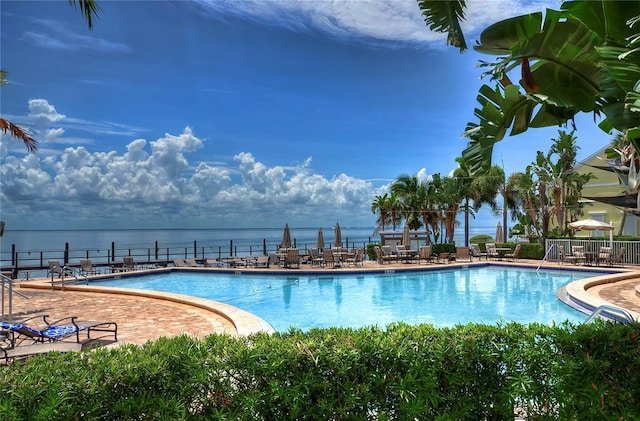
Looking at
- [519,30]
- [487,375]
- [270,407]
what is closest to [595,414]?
[487,375]

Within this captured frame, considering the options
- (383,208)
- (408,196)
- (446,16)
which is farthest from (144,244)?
(446,16)

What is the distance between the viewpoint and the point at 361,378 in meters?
2.85

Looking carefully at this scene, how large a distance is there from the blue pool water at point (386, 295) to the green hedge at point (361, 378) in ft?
20.3

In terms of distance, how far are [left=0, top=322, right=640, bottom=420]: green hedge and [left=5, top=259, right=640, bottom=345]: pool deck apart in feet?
11.8

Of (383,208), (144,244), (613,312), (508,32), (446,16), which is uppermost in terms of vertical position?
(446,16)

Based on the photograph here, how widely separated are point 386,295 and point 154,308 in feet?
22.5

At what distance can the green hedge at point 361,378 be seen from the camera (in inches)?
104

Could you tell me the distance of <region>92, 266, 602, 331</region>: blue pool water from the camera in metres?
9.99

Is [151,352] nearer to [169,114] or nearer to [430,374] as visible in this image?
[430,374]

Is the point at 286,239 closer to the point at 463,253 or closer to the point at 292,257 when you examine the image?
the point at 292,257

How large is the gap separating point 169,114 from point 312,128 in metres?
17.6

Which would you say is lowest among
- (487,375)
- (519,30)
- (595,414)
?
(595,414)

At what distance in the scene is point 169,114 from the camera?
50.3 metres

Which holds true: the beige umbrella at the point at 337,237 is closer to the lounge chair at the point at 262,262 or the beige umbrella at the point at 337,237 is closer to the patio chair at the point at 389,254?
the patio chair at the point at 389,254
